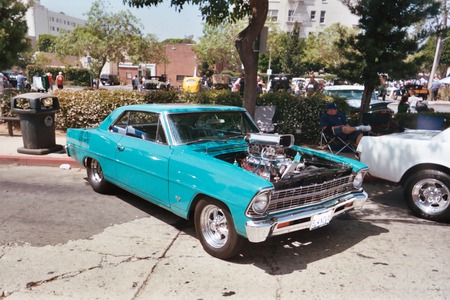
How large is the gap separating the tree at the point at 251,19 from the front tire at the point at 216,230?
4362 mm

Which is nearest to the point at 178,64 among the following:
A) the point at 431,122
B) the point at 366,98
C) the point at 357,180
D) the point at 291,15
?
the point at 291,15

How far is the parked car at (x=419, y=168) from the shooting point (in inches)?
189

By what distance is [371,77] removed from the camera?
8.94 m

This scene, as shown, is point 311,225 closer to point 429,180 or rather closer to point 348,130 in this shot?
point 429,180

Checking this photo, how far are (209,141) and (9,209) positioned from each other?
Result: 300cm

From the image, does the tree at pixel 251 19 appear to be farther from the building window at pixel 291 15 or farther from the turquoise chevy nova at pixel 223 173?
the building window at pixel 291 15

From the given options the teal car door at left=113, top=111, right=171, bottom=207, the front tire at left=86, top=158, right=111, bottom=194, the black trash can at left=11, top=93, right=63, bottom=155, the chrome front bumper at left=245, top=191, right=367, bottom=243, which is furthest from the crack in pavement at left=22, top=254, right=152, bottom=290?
the black trash can at left=11, top=93, right=63, bottom=155

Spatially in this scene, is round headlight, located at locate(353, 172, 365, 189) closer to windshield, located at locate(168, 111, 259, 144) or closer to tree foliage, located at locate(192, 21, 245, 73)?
windshield, located at locate(168, 111, 259, 144)

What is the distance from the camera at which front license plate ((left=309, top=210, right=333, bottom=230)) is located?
12.0ft

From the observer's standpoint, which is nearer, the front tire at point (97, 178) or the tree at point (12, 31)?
the front tire at point (97, 178)

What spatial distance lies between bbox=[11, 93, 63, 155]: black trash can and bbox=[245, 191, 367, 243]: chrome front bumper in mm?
6340

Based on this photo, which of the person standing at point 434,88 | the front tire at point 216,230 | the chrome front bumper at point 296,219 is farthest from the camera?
the person standing at point 434,88

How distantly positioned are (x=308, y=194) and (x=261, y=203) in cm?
65

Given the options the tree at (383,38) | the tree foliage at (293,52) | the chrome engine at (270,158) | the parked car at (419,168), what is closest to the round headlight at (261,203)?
the chrome engine at (270,158)
